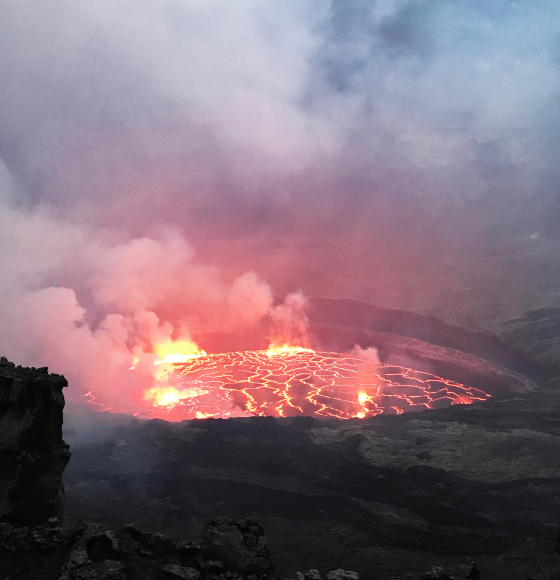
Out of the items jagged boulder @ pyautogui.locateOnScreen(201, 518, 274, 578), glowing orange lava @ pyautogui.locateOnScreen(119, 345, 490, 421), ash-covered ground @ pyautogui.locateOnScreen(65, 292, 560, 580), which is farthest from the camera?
glowing orange lava @ pyautogui.locateOnScreen(119, 345, 490, 421)

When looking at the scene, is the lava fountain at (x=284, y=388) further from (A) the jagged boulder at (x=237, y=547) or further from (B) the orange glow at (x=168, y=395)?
(A) the jagged boulder at (x=237, y=547)

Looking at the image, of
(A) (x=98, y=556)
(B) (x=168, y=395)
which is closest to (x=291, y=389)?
(B) (x=168, y=395)

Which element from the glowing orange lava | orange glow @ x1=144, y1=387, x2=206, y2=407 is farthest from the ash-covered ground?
orange glow @ x1=144, y1=387, x2=206, y2=407

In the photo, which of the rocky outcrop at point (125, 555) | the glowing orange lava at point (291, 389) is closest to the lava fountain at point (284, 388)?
the glowing orange lava at point (291, 389)

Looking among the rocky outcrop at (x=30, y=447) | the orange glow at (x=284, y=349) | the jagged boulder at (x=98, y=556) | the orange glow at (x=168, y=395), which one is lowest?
the jagged boulder at (x=98, y=556)

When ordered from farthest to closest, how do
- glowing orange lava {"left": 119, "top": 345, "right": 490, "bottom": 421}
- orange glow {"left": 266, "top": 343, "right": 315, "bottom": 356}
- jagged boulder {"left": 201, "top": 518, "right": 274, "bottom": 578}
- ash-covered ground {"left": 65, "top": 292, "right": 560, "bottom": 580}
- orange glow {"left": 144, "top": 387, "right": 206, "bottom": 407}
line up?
orange glow {"left": 266, "top": 343, "right": 315, "bottom": 356} → orange glow {"left": 144, "top": 387, "right": 206, "bottom": 407} → glowing orange lava {"left": 119, "top": 345, "right": 490, "bottom": 421} → ash-covered ground {"left": 65, "top": 292, "right": 560, "bottom": 580} → jagged boulder {"left": 201, "top": 518, "right": 274, "bottom": 578}

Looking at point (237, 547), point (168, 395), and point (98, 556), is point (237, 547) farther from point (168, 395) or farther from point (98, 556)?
point (168, 395)

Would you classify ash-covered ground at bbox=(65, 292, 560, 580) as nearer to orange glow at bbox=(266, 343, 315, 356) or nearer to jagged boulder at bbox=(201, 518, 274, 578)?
jagged boulder at bbox=(201, 518, 274, 578)
